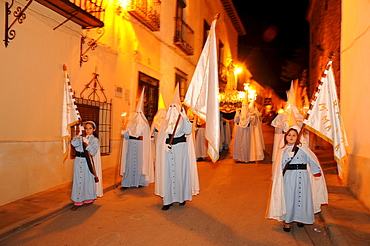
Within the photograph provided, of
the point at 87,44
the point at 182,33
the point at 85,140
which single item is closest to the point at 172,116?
the point at 85,140

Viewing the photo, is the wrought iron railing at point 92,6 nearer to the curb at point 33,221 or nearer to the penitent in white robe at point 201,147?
the curb at point 33,221

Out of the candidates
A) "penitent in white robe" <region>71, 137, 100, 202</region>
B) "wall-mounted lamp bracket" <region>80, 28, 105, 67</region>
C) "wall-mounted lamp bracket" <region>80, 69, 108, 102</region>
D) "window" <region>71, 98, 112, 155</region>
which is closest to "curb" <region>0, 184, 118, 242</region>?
"penitent in white robe" <region>71, 137, 100, 202</region>

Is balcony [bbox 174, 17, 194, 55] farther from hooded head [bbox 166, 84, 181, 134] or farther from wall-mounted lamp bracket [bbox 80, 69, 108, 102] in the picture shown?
hooded head [bbox 166, 84, 181, 134]

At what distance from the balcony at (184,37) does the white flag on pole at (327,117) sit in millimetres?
11456

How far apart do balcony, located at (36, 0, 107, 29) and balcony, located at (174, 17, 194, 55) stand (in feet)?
21.1

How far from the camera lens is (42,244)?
466 cm

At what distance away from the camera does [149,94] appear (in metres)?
13.9

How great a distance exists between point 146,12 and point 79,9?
15.0 feet

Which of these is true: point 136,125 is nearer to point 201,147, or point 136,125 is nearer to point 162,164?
point 162,164

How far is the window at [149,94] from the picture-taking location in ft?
44.1

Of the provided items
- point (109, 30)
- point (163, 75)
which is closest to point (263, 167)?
point (163, 75)

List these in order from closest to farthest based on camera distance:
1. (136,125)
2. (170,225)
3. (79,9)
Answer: (170,225)
(79,9)
(136,125)

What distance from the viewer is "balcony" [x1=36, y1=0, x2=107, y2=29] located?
295 inches

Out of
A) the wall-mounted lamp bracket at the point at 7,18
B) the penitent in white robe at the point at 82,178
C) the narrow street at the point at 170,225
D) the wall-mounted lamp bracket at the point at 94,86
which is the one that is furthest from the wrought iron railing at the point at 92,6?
the narrow street at the point at 170,225
